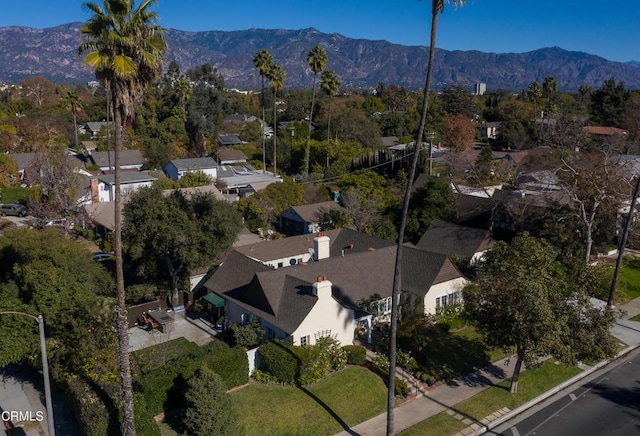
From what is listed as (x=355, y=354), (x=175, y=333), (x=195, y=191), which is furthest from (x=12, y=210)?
(x=355, y=354)

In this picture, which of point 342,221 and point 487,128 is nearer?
point 342,221

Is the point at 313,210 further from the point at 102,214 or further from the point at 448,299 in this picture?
the point at 448,299

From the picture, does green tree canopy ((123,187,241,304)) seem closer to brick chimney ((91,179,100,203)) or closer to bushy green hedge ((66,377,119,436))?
bushy green hedge ((66,377,119,436))

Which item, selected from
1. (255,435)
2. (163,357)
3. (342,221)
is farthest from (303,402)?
(342,221)

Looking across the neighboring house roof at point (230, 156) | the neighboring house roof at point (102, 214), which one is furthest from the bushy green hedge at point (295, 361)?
the neighboring house roof at point (230, 156)

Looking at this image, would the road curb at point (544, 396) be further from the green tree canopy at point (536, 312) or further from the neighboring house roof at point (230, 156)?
the neighboring house roof at point (230, 156)

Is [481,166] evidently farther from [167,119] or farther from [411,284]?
[167,119]
